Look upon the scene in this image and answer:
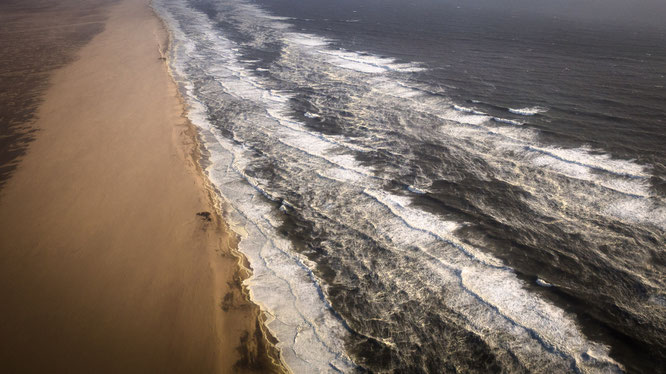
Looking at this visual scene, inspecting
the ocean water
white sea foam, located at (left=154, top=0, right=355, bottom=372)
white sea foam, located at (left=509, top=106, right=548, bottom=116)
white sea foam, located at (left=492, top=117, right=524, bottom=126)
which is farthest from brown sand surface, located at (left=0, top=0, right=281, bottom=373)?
white sea foam, located at (left=509, top=106, right=548, bottom=116)

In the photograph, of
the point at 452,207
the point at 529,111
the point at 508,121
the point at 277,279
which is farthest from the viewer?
the point at 529,111

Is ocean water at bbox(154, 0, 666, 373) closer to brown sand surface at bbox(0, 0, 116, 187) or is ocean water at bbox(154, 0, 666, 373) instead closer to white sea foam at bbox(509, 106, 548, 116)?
white sea foam at bbox(509, 106, 548, 116)

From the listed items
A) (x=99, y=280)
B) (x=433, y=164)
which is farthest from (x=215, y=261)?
(x=433, y=164)

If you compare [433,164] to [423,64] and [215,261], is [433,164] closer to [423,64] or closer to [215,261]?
[215,261]

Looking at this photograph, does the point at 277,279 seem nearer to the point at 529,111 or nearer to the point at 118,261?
the point at 118,261

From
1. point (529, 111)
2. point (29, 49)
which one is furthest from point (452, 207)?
point (29, 49)

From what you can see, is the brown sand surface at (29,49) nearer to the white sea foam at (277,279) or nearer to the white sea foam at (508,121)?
the white sea foam at (277,279)

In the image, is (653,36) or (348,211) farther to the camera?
(653,36)
